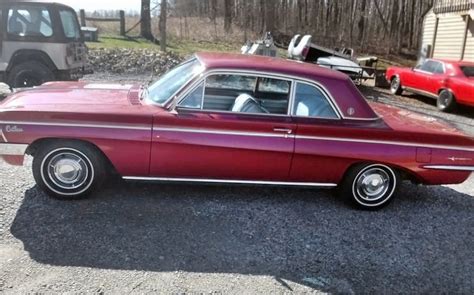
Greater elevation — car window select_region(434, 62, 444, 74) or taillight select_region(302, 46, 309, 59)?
taillight select_region(302, 46, 309, 59)

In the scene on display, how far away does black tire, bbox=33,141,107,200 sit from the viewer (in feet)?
14.0

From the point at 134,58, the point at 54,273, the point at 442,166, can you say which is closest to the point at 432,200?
the point at 442,166

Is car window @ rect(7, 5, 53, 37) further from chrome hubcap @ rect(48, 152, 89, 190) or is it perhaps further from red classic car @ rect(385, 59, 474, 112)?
red classic car @ rect(385, 59, 474, 112)

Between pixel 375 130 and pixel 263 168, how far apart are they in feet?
4.05

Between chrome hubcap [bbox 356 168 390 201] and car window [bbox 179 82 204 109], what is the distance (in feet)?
6.24

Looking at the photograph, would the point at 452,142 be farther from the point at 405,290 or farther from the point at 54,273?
A: the point at 54,273

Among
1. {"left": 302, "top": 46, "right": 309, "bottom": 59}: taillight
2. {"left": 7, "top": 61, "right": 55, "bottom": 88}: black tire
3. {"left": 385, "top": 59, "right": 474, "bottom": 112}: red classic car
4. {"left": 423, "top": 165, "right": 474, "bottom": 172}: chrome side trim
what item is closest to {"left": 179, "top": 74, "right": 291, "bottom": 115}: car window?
{"left": 423, "top": 165, "right": 474, "bottom": 172}: chrome side trim

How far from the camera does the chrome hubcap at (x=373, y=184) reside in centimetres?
475

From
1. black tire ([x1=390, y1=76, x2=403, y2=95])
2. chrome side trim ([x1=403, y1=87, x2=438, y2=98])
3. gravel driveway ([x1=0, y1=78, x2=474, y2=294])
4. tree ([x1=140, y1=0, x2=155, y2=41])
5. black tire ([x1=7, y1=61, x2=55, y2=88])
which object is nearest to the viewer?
gravel driveway ([x1=0, y1=78, x2=474, y2=294])

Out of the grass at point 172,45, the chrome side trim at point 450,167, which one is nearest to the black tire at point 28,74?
the chrome side trim at point 450,167

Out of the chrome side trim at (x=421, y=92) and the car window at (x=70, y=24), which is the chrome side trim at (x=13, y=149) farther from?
the chrome side trim at (x=421, y=92)

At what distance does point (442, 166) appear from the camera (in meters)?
4.71

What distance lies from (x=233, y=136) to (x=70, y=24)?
6.51 meters

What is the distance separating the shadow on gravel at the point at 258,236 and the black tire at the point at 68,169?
0.44 feet
